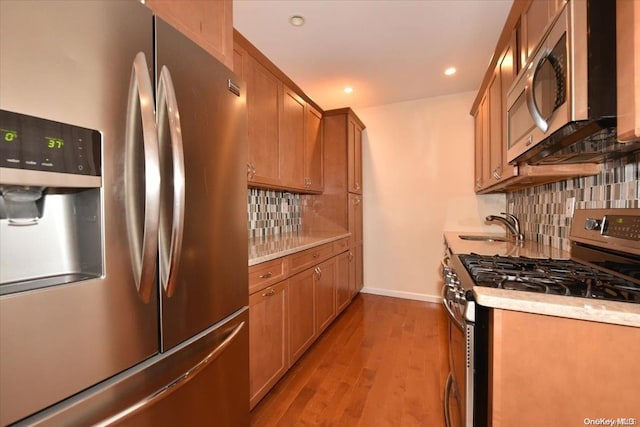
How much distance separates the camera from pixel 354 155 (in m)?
3.47

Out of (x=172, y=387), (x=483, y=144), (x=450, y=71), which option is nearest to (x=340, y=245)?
(x=483, y=144)

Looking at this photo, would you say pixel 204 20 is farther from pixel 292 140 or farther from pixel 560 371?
pixel 560 371

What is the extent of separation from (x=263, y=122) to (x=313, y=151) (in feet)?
3.33

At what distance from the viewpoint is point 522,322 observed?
0.75m

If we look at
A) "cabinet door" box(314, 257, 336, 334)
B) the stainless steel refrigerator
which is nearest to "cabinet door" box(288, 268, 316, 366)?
"cabinet door" box(314, 257, 336, 334)

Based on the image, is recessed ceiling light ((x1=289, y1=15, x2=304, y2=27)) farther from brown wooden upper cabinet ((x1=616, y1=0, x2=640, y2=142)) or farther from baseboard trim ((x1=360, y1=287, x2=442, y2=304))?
baseboard trim ((x1=360, y1=287, x2=442, y2=304))

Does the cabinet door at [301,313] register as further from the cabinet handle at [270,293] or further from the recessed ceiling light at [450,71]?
the recessed ceiling light at [450,71]

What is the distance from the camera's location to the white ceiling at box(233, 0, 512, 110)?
184cm

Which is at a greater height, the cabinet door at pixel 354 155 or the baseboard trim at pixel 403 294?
the cabinet door at pixel 354 155

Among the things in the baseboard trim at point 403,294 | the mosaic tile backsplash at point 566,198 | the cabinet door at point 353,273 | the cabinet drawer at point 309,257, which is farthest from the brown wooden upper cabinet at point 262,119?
the baseboard trim at point 403,294

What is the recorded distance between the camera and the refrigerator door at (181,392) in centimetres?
63

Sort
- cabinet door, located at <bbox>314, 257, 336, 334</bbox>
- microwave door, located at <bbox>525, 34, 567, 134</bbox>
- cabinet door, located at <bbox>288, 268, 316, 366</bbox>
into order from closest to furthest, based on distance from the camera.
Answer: microwave door, located at <bbox>525, 34, 567, 134</bbox>
cabinet door, located at <bbox>288, 268, 316, 366</bbox>
cabinet door, located at <bbox>314, 257, 336, 334</bbox>

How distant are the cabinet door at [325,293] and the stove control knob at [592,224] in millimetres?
1675

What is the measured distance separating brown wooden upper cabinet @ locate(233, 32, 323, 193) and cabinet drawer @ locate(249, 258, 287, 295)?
65cm
